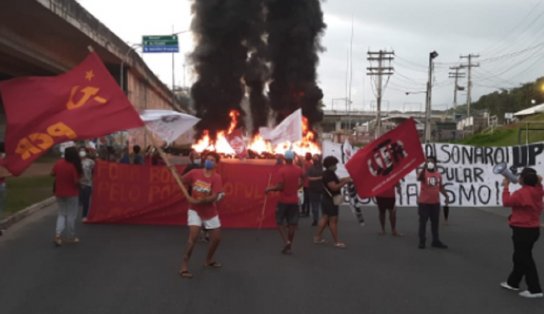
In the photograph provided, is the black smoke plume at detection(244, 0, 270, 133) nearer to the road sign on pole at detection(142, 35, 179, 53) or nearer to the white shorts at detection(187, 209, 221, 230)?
the road sign on pole at detection(142, 35, 179, 53)

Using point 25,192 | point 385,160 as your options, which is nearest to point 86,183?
point 385,160

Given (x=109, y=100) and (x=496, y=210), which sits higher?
(x=109, y=100)

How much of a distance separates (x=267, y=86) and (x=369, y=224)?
83.3 ft

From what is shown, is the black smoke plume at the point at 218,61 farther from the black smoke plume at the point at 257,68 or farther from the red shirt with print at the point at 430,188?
the red shirt with print at the point at 430,188

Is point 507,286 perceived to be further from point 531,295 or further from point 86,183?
point 86,183

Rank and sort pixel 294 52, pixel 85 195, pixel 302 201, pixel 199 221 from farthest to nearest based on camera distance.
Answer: pixel 294 52
pixel 302 201
pixel 85 195
pixel 199 221

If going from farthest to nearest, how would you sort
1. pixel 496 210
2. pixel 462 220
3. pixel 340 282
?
pixel 496 210 < pixel 462 220 < pixel 340 282

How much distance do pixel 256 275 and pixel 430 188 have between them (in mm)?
3676

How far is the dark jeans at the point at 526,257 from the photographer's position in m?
6.65

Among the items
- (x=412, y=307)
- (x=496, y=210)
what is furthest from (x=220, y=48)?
(x=412, y=307)

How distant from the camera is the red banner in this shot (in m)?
12.0

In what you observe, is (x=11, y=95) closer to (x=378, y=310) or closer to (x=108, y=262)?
(x=108, y=262)

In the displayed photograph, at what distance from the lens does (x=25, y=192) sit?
18297 millimetres

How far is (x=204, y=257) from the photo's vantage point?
8703 mm
